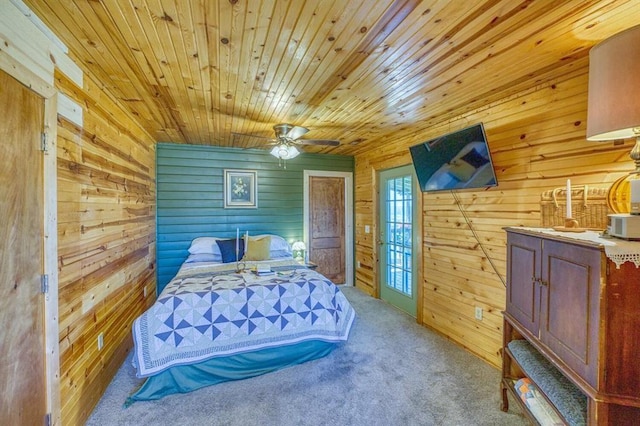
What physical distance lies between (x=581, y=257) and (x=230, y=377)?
250 centimetres

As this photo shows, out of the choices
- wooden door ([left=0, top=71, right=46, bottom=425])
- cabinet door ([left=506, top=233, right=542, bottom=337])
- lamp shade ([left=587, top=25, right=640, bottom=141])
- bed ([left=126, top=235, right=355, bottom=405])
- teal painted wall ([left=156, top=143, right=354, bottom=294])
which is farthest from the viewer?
teal painted wall ([left=156, top=143, right=354, bottom=294])

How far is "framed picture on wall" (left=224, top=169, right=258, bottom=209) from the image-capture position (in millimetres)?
4453

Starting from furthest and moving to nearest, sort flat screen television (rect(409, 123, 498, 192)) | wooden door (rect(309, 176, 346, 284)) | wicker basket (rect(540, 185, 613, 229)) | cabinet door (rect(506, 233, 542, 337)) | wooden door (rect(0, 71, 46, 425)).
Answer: wooden door (rect(309, 176, 346, 284))
flat screen television (rect(409, 123, 498, 192))
wicker basket (rect(540, 185, 613, 229))
cabinet door (rect(506, 233, 542, 337))
wooden door (rect(0, 71, 46, 425))

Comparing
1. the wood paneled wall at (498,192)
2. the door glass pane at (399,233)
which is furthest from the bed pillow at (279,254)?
the wood paneled wall at (498,192)

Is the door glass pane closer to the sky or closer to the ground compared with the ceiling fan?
closer to the ground

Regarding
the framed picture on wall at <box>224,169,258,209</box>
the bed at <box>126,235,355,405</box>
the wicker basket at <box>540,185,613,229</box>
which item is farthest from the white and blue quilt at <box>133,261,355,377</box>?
the wicker basket at <box>540,185,613,229</box>

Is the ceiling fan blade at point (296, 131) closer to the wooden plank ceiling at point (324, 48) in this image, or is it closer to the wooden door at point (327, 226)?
the wooden plank ceiling at point (324, 48)

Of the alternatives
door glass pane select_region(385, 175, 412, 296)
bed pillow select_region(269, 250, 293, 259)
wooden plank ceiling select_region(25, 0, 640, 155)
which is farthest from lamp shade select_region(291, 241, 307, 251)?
wooden plank ceiling select_region(25, 0, 640, 155)

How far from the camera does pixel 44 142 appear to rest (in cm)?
151

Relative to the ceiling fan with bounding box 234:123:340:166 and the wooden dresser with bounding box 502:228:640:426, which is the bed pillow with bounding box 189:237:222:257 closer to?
the ceiling fan with bounding box 234:123:340:166

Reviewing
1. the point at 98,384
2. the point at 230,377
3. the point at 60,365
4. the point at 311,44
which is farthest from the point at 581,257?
the point at 98,384

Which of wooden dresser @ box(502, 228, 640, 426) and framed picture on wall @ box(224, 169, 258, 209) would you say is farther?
framed picture on wall @ box(224, 169, 258, 209)

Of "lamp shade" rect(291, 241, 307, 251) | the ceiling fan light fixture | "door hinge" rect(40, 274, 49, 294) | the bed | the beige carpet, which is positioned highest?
the ceiling fan light fixture

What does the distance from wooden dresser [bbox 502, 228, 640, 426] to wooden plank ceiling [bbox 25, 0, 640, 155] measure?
1096mm
